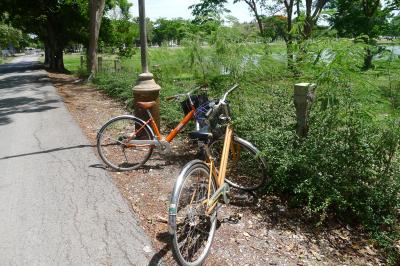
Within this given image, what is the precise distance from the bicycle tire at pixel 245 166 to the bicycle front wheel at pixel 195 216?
1.01 meters

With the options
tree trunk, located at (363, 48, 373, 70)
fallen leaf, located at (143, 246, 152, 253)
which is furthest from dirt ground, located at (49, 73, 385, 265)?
tree trunk, located at (363, 48, 373, 70)

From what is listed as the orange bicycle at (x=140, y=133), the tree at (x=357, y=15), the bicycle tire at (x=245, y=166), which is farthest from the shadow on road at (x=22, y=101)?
the tree at (x=357, y=15)

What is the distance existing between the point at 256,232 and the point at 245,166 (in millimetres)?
1231

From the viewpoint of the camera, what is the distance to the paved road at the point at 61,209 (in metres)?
3.27

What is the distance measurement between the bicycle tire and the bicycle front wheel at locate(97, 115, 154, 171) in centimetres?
109

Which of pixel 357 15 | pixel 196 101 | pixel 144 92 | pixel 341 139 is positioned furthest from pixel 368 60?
pixel 357 15

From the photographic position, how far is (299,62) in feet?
16.9

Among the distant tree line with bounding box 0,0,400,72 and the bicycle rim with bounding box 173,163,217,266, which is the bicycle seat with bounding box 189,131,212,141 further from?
the distant tree line with bounding box 0,0,400,72

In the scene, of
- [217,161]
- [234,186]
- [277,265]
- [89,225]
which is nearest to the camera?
[277,265]

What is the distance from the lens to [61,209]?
13.4 feet

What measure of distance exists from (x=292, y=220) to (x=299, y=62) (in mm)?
2287

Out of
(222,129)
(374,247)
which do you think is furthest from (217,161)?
(374,247)

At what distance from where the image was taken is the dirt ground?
341 centimetres

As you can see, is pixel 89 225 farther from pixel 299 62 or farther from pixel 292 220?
pixel 299 62
